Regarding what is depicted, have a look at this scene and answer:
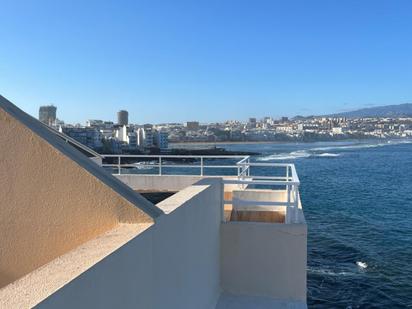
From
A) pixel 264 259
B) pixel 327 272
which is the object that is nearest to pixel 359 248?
pixel 327 272

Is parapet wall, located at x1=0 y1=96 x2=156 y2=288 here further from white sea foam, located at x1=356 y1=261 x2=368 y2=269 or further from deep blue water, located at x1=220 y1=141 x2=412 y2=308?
white sea foam, located at x1=356 y1=261 x2=368 y2=269

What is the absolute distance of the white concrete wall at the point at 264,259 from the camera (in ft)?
23.4

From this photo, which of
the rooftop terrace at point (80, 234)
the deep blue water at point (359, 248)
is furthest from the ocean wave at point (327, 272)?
the rooftop terrace at point (80, 234)

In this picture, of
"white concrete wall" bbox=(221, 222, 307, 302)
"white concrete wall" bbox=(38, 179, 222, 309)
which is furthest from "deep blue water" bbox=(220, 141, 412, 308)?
"white concrete wall" bbox=(38, 179, 222, 309)

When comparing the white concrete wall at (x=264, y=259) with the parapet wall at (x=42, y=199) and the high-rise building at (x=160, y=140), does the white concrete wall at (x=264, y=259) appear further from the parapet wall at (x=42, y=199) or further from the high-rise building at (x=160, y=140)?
the high-rise building at (x=160, y=140)

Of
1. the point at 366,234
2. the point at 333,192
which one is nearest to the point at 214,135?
the point at 333,192

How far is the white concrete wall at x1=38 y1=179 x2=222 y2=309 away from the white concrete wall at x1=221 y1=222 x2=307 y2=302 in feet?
0.81

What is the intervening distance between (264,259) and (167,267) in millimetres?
3351

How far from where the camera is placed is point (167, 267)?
4.24 meters

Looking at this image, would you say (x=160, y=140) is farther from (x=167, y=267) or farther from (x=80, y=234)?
(x=80, y=234)

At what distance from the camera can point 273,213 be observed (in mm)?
9148

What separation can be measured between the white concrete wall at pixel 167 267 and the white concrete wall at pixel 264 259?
25 cm

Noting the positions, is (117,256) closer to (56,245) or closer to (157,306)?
(56,245)

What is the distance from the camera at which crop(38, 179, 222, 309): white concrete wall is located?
2.70 m
